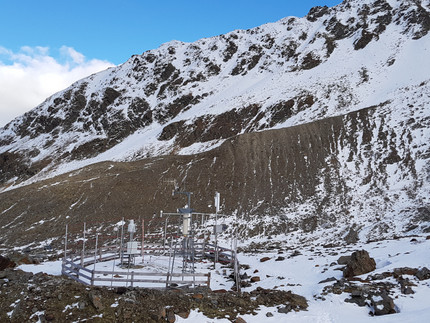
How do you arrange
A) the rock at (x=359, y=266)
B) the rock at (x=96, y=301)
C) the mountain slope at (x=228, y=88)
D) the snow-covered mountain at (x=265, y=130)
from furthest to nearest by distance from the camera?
the mountain slope at (x=228, y=88), the snow-covered mountain at (x=265, y=130), the rock at (x=359, y=266), the rock at (x=96, y=301)

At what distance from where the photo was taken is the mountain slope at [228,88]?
6969 centimetres

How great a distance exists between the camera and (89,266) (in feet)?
60.2

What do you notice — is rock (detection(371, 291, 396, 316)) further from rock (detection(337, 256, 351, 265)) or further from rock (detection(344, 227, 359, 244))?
rock (detection(344, 227, 359, 244))

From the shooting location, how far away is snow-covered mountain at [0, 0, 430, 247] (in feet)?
113

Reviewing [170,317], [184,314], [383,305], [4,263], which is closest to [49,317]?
[170,317]

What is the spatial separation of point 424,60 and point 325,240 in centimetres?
6033

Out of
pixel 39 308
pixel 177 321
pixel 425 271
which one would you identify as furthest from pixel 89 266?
pixel 425 271

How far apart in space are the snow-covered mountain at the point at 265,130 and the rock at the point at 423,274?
41.7 ft

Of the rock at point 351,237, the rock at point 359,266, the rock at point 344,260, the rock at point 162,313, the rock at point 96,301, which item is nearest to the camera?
the rock at point 162,313

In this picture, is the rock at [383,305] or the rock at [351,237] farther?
the rock at [351,237]

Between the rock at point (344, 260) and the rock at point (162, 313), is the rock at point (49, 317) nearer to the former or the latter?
the rock at point (162, 313)

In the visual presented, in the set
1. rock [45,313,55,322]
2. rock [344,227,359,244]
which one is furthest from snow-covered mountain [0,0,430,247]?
rock [45,313,55,322]

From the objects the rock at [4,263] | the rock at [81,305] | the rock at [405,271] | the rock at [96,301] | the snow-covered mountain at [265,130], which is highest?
the snow-covered mountain at [265,130]

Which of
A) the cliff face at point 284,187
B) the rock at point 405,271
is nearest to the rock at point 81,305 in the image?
the rock at point 405,271
